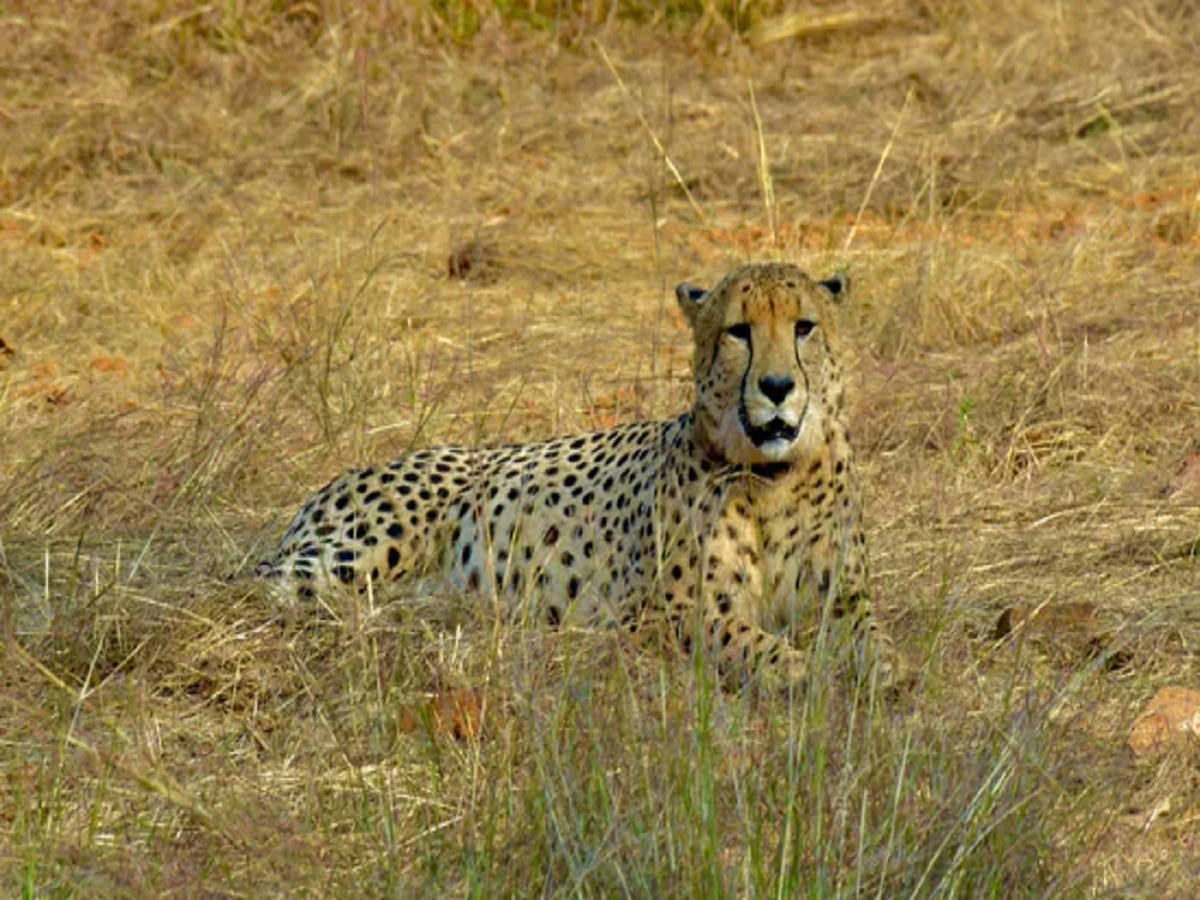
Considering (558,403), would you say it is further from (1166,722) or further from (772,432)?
(1166,722)

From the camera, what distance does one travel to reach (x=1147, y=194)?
8.78 metres

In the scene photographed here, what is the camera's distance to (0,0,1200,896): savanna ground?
11.2 feet

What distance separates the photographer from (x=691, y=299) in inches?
200

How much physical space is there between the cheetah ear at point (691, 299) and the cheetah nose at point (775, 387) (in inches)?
A: 15.7

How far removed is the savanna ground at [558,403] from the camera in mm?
3416

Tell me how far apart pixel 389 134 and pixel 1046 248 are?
9.09ft

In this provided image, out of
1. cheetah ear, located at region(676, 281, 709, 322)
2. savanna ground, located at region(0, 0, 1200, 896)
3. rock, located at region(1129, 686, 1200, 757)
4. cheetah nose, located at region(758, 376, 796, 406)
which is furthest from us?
cheetah ear, located at region(676, 281, 709, 322)

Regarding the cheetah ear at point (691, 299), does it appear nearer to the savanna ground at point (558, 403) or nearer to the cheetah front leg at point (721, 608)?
the cheetah front leg at point (721, 608)

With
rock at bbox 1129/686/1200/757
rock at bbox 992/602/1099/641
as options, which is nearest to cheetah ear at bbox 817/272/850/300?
rock at bbox 992/602/1099/641

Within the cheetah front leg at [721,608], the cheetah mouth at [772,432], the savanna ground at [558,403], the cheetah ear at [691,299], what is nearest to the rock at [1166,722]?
the savanna ground at [558,403]

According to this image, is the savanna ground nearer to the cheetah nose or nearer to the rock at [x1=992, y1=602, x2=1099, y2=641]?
the rock at [x1=992, y1=602, x2=1099, y2=641]

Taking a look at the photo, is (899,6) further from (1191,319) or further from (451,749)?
(451,749)

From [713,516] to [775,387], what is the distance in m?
0.40

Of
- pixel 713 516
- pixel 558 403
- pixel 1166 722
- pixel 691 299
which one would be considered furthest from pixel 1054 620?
pixel 558 403
